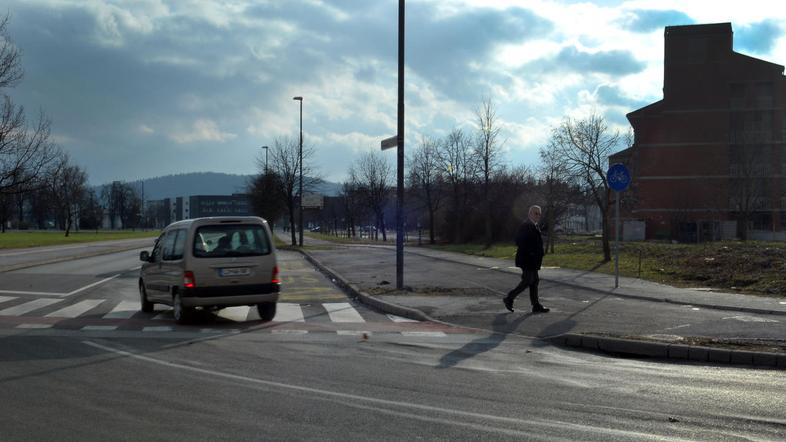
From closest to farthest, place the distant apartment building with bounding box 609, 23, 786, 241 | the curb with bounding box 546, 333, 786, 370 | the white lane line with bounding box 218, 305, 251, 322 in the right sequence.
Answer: the curb with bounding box 546, 333, 786, 370, the white lane line with bounding box 218, 305, 251, 322, the distant apartment building with bounding box 609, 23, 786, 241

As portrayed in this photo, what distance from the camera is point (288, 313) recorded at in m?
13.5

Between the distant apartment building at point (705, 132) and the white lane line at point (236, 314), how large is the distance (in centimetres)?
5205

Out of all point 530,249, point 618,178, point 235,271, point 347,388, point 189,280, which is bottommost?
point 347,388

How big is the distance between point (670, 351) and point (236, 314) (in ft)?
26.4

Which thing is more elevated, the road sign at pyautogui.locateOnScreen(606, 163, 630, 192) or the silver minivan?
the road sign at pyautogui.locateOnScreen(606, 163, 630, 192)

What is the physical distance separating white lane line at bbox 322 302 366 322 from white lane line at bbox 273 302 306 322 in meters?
0.58

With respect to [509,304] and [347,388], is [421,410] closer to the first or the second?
[347,388]

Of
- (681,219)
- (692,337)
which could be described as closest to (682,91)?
(681,219)

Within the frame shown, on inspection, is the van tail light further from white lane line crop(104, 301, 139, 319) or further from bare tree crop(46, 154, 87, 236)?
bare tree crop(46, 154, 87, 236)

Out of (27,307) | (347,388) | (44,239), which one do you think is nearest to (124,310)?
(27,307)

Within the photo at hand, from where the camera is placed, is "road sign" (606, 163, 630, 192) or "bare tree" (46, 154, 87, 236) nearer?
"road sign" (606, 163, 630, 192)

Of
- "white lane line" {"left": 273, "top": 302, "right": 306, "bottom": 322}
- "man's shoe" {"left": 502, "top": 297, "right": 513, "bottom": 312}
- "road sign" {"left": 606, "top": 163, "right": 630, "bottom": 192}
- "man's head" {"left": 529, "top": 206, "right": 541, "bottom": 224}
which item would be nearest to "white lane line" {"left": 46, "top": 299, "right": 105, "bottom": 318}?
"white lane line" {"left": 273, "top": 302, "right": 306, "bottom": 322}

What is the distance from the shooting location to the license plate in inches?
466

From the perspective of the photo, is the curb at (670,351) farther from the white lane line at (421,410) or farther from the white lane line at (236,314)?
the white lane line at (236,314)
